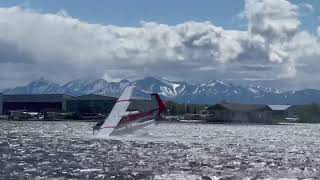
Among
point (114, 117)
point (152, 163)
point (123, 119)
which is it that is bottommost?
point (152, 163)

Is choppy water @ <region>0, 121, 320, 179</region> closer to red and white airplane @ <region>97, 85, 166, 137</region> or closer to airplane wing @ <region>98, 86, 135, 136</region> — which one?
airplane wing @ <region>98, 86, 135, 136</region>

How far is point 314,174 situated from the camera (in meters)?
51.2

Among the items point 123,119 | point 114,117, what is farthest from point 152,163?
point 123,119

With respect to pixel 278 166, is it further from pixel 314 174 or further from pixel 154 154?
pixel 154 154

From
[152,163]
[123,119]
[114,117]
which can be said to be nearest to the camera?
[152,163]

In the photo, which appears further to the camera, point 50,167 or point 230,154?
point 230,154

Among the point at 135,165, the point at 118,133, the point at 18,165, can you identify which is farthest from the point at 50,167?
the point at 118,133

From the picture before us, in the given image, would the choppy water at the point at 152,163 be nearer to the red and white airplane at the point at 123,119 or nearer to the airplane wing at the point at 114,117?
the airplane wing at the point at 114,117

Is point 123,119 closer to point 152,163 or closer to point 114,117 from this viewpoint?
point 114,117

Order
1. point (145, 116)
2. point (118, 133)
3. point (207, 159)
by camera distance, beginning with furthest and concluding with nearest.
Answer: point (145, 116), point (118, 133), point (207, 159)

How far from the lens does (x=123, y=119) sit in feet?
367

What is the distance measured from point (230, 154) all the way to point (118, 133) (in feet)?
145

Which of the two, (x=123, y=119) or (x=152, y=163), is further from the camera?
(x=123, y=119)

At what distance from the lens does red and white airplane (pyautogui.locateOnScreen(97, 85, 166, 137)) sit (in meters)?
107
